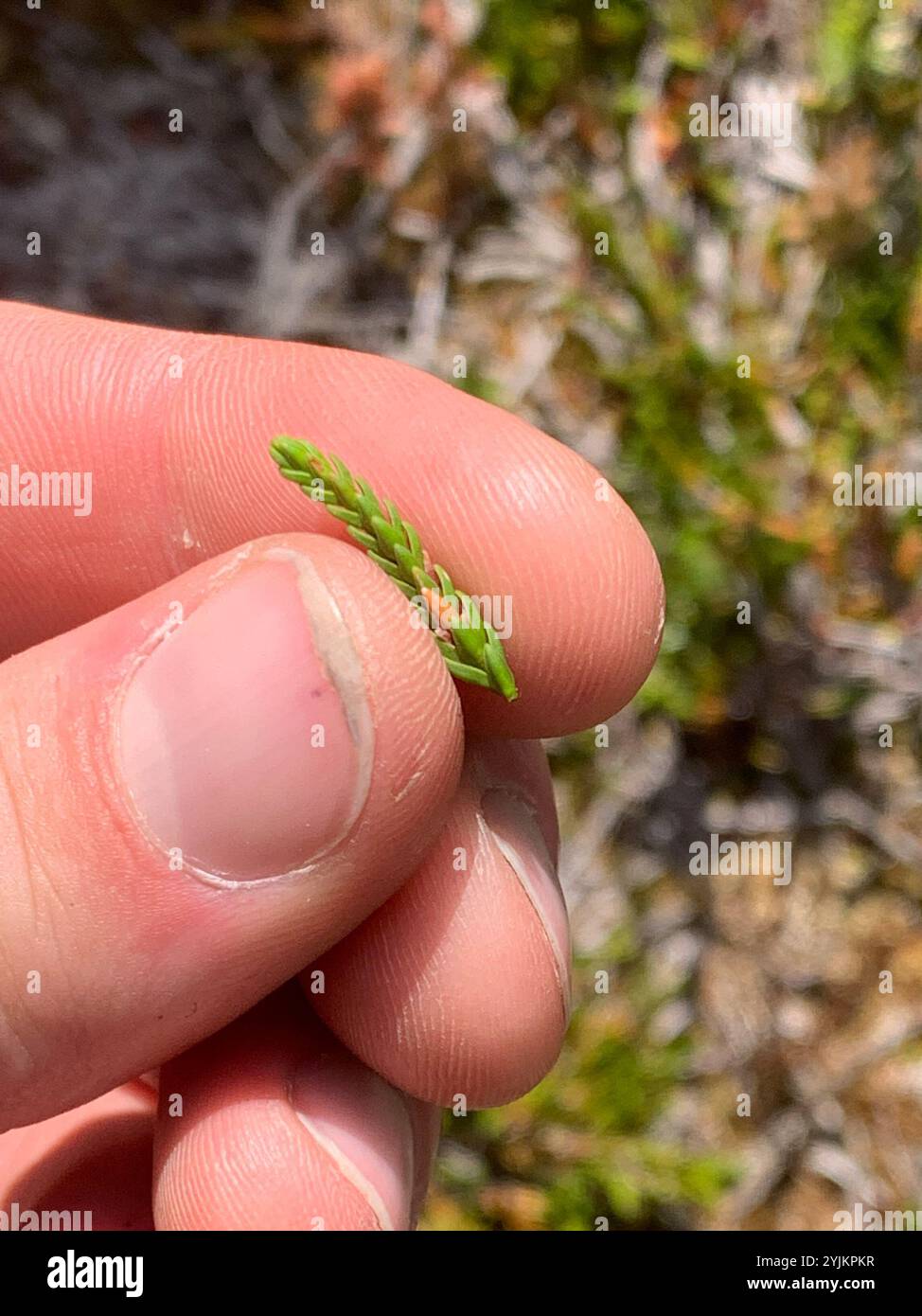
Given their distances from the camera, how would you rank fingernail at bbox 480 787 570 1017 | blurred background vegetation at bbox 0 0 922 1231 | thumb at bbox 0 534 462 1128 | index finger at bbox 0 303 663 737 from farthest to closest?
blurred background vegetation at bbox 0 0 922 1231, fingernail at bbox 480 787 570 1017, index finger at bbox 0 303 663 737, thumb at bbox 0 534 462 1128

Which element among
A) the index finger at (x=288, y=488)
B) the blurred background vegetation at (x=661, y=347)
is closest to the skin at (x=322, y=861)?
the index finger at (x=288, y=488)

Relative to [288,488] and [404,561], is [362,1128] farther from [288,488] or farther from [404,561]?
[288,488]

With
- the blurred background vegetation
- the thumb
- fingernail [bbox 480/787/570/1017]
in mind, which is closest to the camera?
the thumb

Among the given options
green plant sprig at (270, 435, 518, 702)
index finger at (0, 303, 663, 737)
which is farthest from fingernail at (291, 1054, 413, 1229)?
green plant sprig at (270, 435, 518, 702)

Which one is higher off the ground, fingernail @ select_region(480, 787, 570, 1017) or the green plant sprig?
the green plant sprig

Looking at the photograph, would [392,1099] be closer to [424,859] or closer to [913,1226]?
[424,859]

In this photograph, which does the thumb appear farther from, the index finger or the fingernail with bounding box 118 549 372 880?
the index finger

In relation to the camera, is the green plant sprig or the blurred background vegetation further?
the blurred background vegetation
